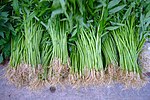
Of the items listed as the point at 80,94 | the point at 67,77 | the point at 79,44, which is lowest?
the point at 80,94

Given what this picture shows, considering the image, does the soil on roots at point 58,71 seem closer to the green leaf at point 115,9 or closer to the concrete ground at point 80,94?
the concrete ground at point 80,94

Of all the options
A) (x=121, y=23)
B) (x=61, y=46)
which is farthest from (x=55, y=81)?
(x=121, y=23)

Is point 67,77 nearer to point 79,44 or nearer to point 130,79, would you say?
point 79,44

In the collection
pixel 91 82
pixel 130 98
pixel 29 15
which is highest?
pixel 29 15

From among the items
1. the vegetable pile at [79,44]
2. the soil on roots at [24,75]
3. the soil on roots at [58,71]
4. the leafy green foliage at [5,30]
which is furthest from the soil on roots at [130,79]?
the leafy green foliage at [5,30]

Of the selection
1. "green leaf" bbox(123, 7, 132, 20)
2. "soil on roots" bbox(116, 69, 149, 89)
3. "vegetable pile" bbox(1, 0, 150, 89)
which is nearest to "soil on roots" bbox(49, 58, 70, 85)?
"vegetable pile" bbox(1, 0, 150, 89)

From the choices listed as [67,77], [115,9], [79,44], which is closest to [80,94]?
[67,77]

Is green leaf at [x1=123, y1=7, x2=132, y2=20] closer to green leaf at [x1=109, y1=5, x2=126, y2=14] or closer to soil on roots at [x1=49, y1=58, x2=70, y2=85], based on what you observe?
green leaf at [x1=109, y1=5, x2=126, y2=14]

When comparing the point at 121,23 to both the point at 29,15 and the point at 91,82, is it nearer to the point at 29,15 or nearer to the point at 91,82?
the point at 91,82
